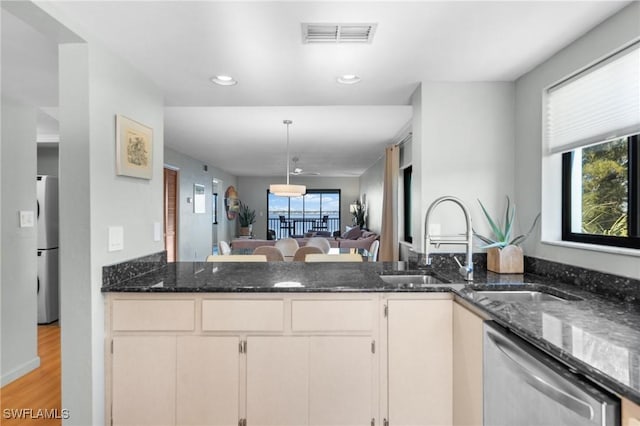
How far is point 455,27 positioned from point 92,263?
2098mm

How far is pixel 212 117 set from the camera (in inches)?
169

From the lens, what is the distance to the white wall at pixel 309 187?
463 inches

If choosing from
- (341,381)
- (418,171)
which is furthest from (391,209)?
(341,381)

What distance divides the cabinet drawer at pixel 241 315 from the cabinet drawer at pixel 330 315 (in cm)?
9

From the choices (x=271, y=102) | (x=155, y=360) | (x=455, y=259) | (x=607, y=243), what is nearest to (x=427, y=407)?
(x=455, y=259)

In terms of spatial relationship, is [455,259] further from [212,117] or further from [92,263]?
[212,117]

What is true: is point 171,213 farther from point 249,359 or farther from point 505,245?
point 505,245

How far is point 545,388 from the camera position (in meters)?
1.10

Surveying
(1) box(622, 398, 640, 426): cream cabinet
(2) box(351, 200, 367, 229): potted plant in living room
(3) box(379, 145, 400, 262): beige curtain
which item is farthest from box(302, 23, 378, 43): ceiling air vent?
(2) box(351, 200, 367, 229): potted plant in living room

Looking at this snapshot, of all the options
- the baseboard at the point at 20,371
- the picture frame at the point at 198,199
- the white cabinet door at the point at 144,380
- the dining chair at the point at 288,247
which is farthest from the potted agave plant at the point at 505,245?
the picture frame at the point at 198,199

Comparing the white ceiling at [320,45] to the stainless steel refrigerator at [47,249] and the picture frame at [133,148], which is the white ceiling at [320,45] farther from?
the stainless steel refrigerator at [47,249]

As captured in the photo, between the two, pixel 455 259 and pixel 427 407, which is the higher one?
pixel 455 259

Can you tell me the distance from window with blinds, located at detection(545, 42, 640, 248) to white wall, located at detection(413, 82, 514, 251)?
1.16 feet

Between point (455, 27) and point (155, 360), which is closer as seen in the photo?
point (455, 27)
